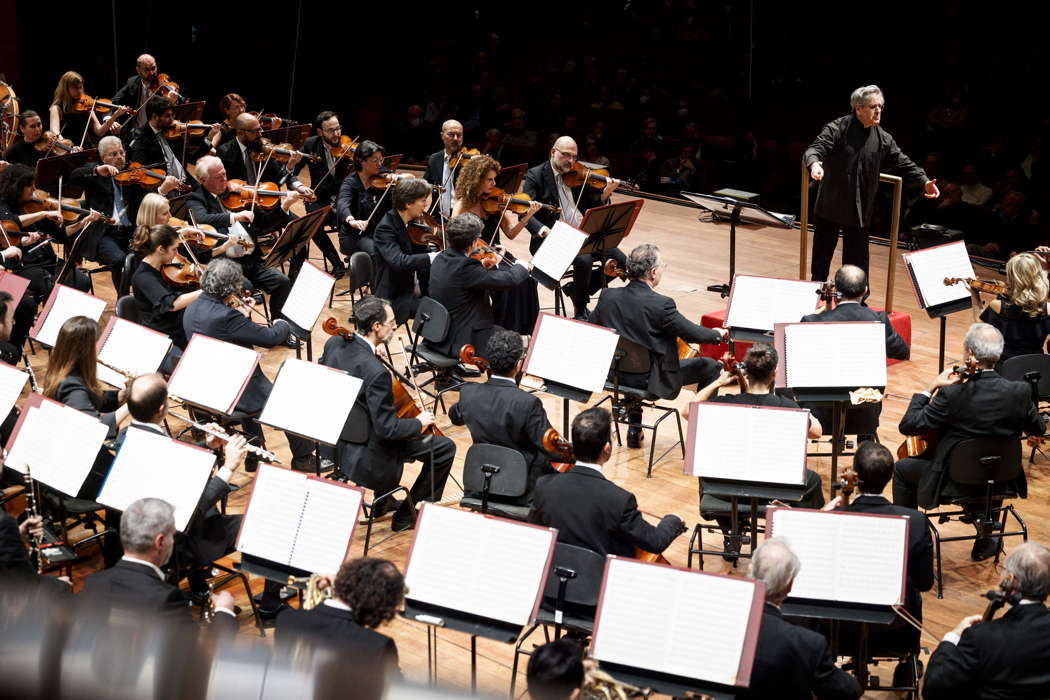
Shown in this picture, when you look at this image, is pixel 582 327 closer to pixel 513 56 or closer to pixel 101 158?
pixel 101 158

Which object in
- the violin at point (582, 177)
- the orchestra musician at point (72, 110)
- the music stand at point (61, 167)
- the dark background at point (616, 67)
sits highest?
the dark background at point (616, 67)

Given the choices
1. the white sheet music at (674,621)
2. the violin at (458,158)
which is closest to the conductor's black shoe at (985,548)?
the white sheet music at (674,621)

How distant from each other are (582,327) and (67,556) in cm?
262

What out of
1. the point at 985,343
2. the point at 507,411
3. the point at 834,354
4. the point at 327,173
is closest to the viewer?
the point at 507,411

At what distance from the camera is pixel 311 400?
16.1ft

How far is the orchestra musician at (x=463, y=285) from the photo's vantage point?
6676 millimetres

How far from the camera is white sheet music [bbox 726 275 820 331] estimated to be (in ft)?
20.7

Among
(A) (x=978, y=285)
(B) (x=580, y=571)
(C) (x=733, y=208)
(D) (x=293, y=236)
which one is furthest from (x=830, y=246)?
(B) (x=580, y=571)

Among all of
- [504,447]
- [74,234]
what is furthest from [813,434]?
[74,234]

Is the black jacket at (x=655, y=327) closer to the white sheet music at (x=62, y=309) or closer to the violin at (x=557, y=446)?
the violin at (x=557, y=446)

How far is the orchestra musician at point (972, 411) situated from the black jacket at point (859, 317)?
0.79m

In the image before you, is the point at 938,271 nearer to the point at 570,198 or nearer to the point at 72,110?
the point at 570,198

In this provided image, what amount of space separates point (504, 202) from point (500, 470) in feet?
12.2

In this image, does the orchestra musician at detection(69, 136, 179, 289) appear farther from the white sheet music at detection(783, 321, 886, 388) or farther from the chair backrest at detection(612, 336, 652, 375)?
the white sheet music at detection(783, 321, 886, 388)
